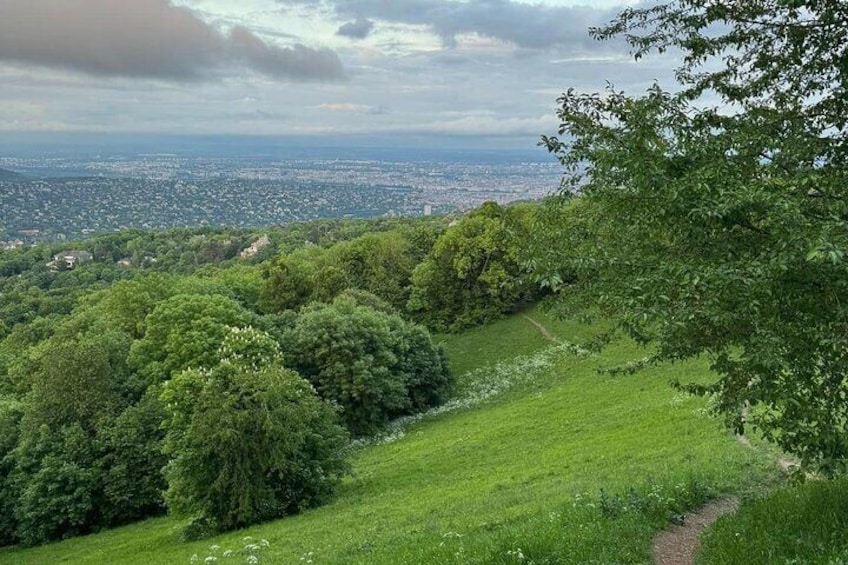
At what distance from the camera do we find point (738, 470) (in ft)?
57.4

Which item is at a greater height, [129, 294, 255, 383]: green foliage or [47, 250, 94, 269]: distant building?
[129, 294, 255, 383]: green foliage

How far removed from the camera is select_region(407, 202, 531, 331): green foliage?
236 ft

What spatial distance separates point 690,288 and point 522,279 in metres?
3.09

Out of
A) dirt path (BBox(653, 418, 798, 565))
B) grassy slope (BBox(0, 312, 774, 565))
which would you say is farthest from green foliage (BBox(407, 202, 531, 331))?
dirt path (BBox(653, 418, 798, 565))

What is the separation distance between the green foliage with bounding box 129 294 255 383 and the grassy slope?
12.7 meters

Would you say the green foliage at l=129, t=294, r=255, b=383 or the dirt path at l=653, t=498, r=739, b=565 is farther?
the green foliage at l=129, t=294, r=255, b=383

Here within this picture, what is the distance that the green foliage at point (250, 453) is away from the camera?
88.9 feet

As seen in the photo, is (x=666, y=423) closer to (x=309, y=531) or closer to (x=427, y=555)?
(x=309, y=531)

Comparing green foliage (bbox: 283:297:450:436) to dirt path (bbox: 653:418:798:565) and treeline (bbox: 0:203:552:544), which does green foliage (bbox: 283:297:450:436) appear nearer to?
treeline (bbox: 0:203:552:544)

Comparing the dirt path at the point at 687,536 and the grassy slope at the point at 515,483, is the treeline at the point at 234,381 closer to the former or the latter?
the grassy slope at the point at 515,483

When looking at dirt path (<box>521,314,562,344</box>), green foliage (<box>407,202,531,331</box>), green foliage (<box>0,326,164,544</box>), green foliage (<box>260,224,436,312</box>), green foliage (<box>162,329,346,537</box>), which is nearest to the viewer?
green foliage (<box>162,329,346,537</box>)

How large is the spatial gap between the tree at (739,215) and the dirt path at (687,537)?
3525 millimetres

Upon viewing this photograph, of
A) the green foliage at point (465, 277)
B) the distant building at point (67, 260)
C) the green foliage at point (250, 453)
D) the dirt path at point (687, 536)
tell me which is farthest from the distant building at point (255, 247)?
the dirt path at point (687, 536)

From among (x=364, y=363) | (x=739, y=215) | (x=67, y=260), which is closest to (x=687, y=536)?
(x=739, y=215)
